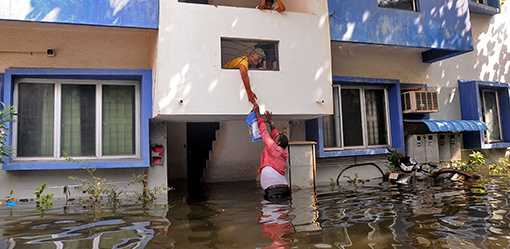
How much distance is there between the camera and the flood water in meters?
3.89

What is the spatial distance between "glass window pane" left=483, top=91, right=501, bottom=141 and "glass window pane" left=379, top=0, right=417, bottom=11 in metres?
3.73

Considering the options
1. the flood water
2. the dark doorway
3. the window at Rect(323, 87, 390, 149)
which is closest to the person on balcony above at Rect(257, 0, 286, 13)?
the window at Rect(323, 87, 390, 149)

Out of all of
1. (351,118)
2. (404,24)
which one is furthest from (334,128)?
(404,24)

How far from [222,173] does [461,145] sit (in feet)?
20.3

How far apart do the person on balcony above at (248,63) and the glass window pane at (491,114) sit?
7.21 m

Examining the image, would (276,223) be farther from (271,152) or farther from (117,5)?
(117,5)

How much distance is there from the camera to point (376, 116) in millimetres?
9641

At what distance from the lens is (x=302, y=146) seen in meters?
8.03

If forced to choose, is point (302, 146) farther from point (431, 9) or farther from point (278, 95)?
point (431, 9)

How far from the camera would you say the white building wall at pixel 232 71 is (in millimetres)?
6586

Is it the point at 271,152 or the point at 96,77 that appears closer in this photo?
the point at 271,152

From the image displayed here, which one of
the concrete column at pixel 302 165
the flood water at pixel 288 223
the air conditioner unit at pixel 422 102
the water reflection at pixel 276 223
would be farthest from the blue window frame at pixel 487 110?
the water reflection at pixel 276 223

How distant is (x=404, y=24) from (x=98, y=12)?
621 centimetres

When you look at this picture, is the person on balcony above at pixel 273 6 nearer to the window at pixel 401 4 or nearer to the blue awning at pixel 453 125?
the window at pixel 401 4
